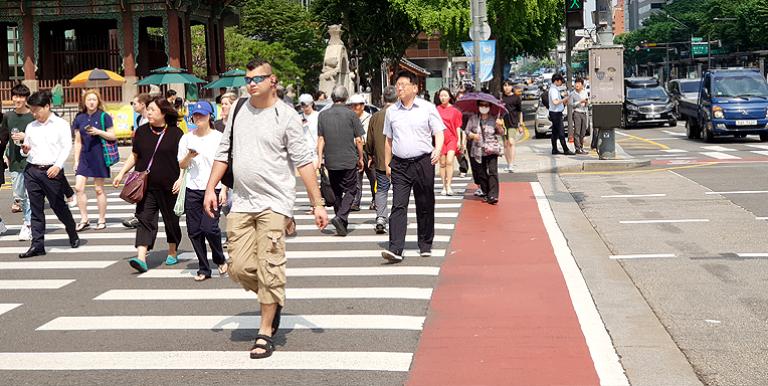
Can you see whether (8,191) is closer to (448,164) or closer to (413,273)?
(448,164)

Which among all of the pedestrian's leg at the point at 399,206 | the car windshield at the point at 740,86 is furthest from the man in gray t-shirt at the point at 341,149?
the car windshield at the point at 740,86

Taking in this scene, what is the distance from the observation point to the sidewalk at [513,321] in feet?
21.2

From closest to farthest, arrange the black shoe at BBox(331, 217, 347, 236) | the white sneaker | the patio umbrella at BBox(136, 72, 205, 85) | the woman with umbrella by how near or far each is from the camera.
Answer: the black shoe at BBox(331, 217, 347, 236)
the white sneaker
the woman with umbrella
the patio umbrella at BBox(136, 72, 205, 85)

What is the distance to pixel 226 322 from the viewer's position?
813cm

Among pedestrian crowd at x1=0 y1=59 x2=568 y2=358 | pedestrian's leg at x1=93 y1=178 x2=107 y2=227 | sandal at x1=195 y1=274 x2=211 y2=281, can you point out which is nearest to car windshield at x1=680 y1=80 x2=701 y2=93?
pedestrian crowd at x1=0 y1=59 x2=568 y2=358

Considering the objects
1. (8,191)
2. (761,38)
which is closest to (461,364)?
(8,191)

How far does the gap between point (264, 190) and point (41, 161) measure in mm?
5814

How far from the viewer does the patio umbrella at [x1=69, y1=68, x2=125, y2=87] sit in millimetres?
34844

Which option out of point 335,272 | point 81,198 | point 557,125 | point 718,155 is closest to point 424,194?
point 335,272

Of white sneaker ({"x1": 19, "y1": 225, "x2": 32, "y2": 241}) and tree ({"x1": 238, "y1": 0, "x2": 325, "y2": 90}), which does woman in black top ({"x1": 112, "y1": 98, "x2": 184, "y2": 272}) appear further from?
tree ({"x1": 238, "y1": 0, "x2": 325, "y2": 90})

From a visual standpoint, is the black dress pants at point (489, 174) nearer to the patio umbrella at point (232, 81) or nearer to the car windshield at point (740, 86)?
the car windshield at point (740, 86)

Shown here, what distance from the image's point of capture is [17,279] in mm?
10570

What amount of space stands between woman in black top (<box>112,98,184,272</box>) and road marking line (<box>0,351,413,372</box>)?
340cm

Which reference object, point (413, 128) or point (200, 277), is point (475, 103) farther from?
point (200, 277)
